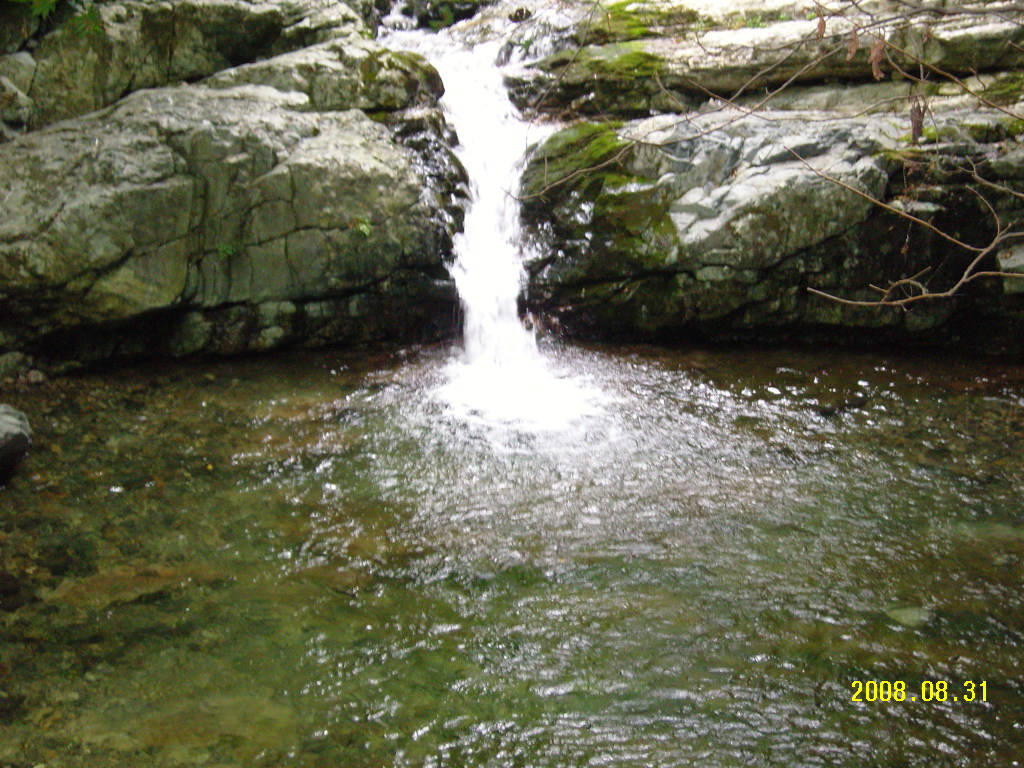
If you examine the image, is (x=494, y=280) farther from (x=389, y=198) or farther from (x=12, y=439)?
(x=12, y=439)

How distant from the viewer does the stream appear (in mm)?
2838

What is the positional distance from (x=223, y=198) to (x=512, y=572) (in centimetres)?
512

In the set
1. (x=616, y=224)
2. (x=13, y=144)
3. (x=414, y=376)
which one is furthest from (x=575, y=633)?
(x=13, y=144)

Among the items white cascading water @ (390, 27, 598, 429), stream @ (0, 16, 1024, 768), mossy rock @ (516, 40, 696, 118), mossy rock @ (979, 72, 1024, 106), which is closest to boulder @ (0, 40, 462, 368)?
white cascading water @ (390, 27, 598, 429)

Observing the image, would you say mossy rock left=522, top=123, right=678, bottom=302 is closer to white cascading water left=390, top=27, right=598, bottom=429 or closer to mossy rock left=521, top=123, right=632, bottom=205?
mossy rock left=521, top=123, right=632, bottom=205

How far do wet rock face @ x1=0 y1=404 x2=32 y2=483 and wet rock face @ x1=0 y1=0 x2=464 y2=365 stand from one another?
159 cm

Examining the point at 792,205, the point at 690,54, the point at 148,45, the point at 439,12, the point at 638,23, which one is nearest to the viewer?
the point at 792,205

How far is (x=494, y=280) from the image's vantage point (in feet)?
25.4

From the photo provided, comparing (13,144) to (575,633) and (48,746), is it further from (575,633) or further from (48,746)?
(575,633)

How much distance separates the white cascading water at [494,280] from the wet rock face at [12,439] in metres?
3.33

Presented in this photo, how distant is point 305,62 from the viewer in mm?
7742

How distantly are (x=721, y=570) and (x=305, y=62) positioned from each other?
7.25m

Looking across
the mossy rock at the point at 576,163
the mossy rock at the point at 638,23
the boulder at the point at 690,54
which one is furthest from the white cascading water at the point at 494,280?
the mossy rock at the point at 638,23

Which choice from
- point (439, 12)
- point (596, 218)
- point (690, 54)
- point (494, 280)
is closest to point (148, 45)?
point (494, 280)
